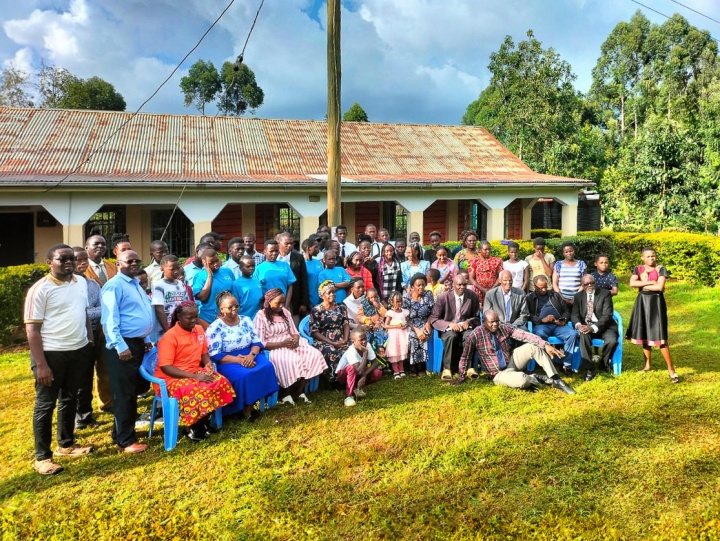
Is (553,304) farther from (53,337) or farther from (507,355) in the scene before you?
(53,337)

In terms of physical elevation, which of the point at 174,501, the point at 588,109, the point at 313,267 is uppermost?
the point at 588,109

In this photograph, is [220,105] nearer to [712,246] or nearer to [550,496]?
[712,246]

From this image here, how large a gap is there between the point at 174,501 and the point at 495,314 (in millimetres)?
3786

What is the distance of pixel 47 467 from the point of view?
388 centimetres

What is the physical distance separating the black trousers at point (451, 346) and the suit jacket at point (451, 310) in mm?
127

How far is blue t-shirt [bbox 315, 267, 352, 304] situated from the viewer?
244 inches

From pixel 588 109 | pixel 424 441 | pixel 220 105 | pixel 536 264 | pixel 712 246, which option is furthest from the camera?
pixel 220 105

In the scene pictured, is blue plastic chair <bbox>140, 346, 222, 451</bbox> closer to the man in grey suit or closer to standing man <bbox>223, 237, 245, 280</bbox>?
standing man <bbox>223, 237, 245, 280</bbox>

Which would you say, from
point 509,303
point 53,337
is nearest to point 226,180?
point 509,303

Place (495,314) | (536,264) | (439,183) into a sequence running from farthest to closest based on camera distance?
(439,183) < (536,264) < (495,314)

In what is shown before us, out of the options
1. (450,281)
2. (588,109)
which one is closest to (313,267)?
(450,281)

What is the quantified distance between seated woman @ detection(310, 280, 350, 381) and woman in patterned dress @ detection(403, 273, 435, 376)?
0.88m

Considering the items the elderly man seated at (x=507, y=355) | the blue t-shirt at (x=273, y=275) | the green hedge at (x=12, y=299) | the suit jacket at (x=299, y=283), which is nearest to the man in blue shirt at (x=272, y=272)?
the blue t-shirt at (x=273, y=275)

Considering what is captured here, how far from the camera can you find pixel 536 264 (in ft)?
23.6
